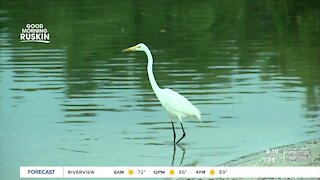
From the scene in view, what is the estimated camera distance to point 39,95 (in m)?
4.19

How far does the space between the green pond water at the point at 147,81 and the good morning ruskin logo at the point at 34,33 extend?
25mm

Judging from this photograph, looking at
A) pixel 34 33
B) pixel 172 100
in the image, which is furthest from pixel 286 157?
pixel 34 33

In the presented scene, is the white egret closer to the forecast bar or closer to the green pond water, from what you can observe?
the green pond water

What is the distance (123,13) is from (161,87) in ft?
1.11

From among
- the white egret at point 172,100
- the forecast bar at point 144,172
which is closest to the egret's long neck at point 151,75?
the white egret at point 172,100

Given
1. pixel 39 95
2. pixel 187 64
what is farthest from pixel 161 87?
pixel 39 95

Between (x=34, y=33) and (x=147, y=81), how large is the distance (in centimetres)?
48

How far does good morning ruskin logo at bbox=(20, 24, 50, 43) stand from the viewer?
162 inches

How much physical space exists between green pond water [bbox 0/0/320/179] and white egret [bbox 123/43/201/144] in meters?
0.02

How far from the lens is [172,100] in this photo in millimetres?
4160

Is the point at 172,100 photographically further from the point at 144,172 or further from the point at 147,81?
the point at 144,172

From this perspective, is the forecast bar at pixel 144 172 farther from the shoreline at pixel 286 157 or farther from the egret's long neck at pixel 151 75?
the egret's long neck at pixel 151 75

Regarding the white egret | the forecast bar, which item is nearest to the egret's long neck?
the white egret

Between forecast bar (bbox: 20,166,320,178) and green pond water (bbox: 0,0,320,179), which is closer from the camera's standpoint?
forecast bar (bbox: 20,166,320,178)
